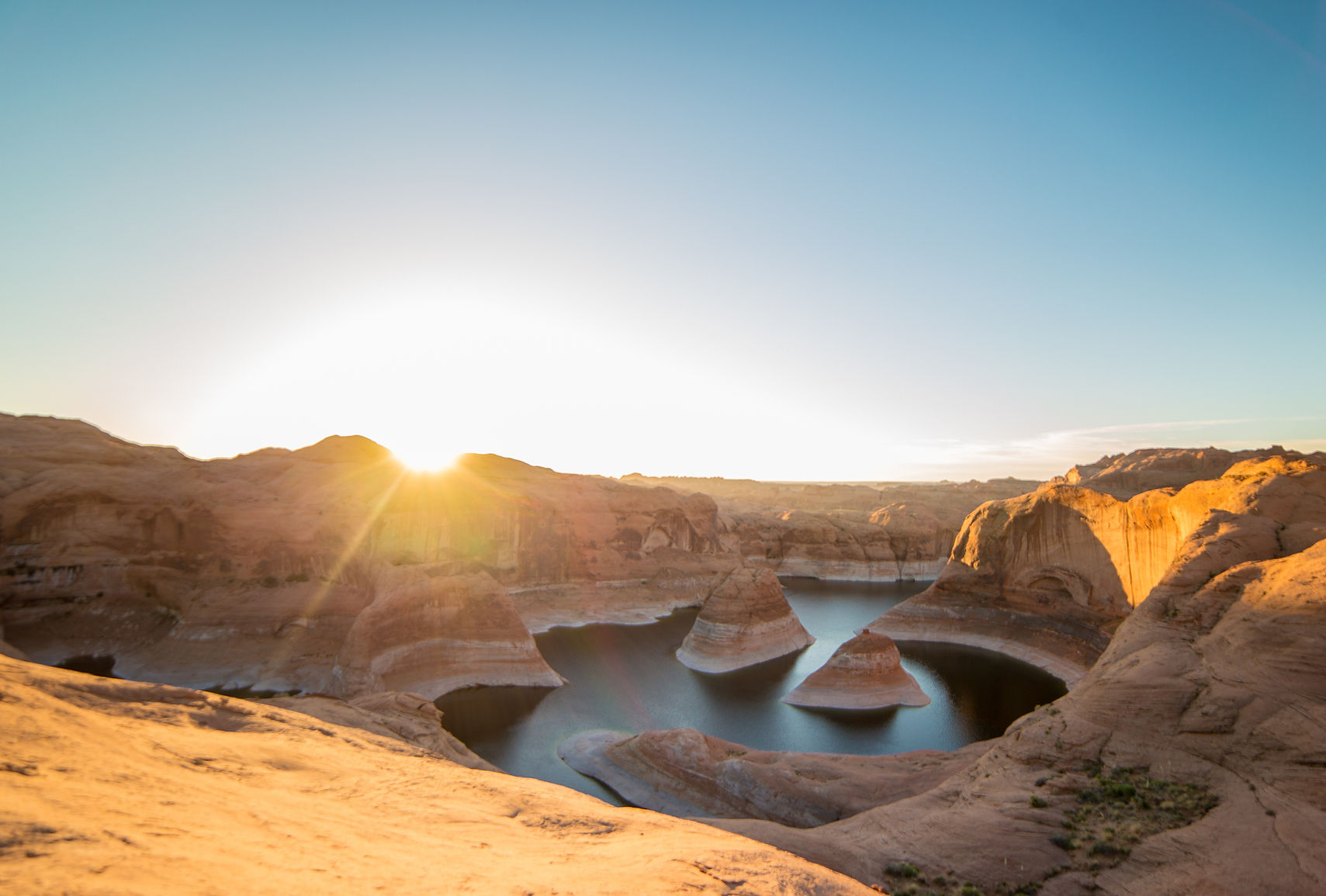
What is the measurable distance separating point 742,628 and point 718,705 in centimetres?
680

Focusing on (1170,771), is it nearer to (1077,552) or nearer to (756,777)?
(756,777)

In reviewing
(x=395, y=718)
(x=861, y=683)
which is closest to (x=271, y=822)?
(x=395, y=718)

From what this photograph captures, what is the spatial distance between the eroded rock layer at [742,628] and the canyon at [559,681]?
22 centimetres

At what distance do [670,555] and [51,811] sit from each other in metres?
52.7

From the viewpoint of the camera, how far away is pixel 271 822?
5980 mm

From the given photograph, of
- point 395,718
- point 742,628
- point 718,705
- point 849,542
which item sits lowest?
point 718,705

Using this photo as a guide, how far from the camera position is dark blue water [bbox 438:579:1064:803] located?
80.6 ft

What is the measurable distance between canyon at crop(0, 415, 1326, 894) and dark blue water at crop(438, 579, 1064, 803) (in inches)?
65.5

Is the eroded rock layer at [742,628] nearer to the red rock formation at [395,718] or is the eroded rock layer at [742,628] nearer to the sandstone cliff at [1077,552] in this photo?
the sandstone cliff at [1077,552]

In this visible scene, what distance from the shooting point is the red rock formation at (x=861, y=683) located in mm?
28172

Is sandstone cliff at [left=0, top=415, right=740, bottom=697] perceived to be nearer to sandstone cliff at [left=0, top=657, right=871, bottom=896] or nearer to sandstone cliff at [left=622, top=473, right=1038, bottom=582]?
sandstone cliff at [left=0, top=657, right=871, bottom=896]

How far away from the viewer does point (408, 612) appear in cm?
3020

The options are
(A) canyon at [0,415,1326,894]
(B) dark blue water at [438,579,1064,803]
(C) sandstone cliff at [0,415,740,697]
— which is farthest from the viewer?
(C) sandstone cliff at [0,415,740,697]

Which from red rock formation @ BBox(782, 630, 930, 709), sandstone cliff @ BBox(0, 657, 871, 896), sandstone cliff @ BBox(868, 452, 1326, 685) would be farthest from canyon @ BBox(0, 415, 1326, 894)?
red rock formation @ BBox(782, 630, 930, 709)
